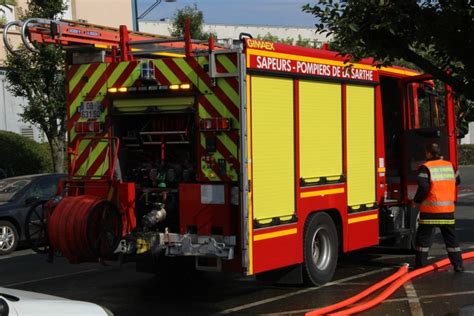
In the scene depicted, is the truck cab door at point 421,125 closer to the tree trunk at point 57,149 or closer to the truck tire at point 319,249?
the truck tire at point 319,249

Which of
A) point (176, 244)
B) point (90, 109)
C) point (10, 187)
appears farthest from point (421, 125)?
point (10, 187)

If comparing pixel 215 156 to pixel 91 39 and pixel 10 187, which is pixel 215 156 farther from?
pixel 10 187

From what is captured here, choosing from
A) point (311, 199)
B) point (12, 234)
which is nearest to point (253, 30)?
point (12, 234)

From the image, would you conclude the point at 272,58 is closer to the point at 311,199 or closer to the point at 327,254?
the point at 311,199

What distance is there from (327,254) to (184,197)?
223 cm

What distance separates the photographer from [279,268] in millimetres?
8039

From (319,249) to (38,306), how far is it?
5.40m

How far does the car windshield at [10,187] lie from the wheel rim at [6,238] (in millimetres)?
636

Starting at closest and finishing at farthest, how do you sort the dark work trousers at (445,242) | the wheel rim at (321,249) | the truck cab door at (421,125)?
the wheel rim at (321,249), the dark work trousers at (445,242), the truck cab door at (421,125)

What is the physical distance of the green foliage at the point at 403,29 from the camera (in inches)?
206

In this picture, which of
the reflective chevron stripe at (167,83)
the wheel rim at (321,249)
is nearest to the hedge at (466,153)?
the wheel rim at (321,249)

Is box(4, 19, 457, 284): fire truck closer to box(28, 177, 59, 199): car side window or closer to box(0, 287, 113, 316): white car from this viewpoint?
box(0, 287, 113, 316): white car

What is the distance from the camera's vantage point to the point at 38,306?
143 inches

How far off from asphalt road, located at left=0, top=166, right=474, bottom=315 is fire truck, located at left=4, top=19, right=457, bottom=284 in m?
0.38
